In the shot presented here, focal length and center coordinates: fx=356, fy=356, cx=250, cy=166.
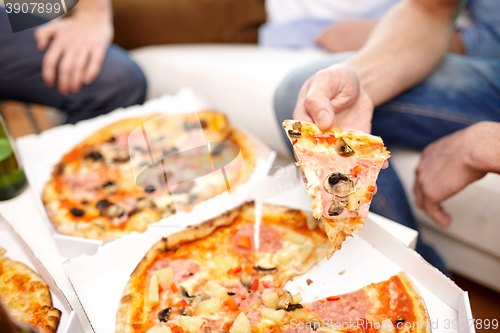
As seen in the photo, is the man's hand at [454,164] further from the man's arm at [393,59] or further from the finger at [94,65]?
the finger at [94,65]

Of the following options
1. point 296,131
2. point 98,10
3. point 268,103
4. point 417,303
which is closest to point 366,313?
point 417,303

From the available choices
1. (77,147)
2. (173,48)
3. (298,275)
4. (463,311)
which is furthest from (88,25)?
(463,311)

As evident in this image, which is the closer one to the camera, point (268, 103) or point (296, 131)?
point (296, 131)

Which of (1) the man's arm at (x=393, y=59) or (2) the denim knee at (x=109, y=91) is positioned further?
(2) the denim knee at (x=109, y=91)

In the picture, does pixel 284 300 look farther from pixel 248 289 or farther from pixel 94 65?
pixel 94 65

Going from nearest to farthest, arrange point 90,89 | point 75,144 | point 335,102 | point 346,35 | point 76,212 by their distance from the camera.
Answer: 1. point 335,102
2. point 76,212
3. point 75,144
4. point 90,89
5. point 346,35

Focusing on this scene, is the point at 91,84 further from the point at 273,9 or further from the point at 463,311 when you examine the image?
the point at 463,311

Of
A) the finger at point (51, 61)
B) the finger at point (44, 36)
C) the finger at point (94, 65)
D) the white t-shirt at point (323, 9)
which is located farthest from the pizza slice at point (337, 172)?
the white t-shirt at point (323, 9)

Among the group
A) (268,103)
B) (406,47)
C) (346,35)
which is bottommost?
(268,103)

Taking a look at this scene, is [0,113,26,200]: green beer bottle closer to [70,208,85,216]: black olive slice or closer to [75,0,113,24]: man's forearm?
[70,208,85,216]: black olive slice
